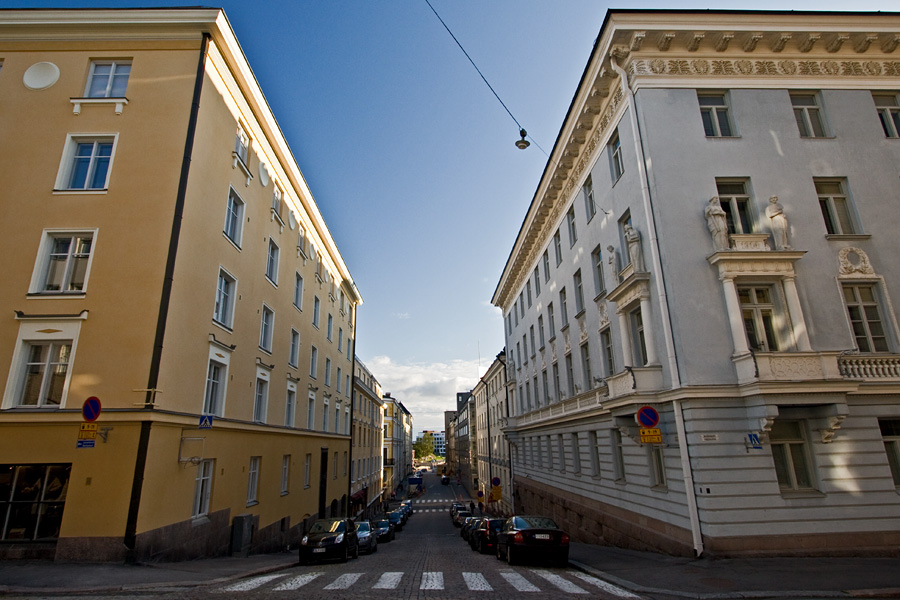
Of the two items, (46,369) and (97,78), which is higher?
(97,78)

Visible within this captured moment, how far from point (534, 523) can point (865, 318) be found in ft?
36.2

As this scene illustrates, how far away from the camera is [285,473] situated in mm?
22266

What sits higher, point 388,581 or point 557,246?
point 557,246

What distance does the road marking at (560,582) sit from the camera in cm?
893

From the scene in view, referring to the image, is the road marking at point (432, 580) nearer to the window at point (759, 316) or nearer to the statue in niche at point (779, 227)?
the window at point (759, 316)

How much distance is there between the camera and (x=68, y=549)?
10578mm

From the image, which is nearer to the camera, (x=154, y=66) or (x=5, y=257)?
(x=5, y=257)

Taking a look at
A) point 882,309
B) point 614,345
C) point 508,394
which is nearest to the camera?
point 882,309

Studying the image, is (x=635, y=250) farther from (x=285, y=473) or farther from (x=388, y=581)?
(x=285, y=473)

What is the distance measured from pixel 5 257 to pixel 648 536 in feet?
63.1

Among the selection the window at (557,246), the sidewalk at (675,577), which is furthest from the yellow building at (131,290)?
the window at (557,246)

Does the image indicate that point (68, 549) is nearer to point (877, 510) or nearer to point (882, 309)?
point (877, 510)

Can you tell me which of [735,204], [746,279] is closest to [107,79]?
[735,204]

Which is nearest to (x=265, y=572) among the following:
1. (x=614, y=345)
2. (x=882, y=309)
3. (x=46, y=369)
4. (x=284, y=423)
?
(x=46, y=369)
